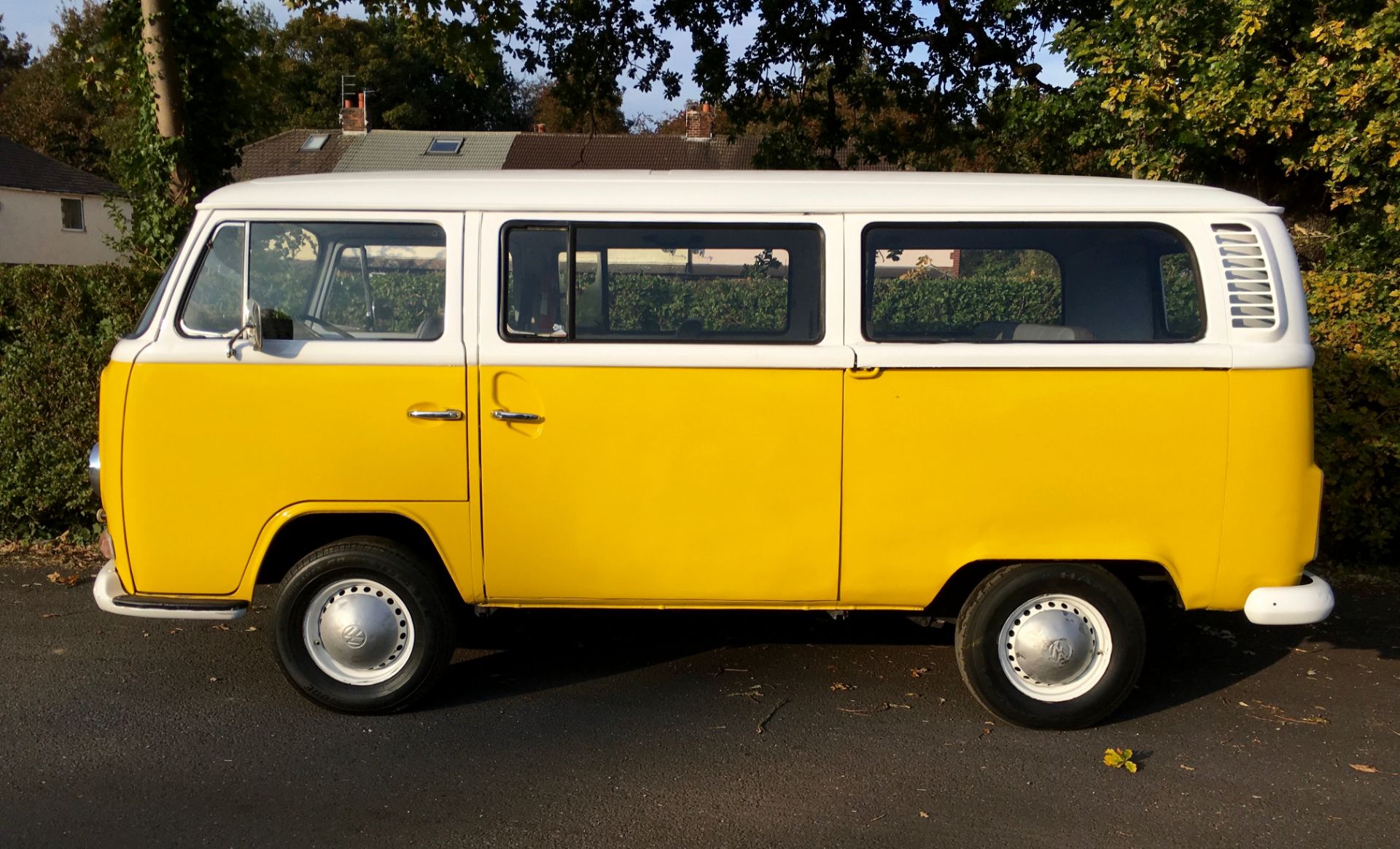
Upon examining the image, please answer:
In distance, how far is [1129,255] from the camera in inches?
184

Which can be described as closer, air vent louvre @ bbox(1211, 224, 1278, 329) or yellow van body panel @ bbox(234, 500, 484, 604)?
air vent louvre @ bbox(1211, 224, 1278, 329)

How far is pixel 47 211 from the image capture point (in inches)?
1476

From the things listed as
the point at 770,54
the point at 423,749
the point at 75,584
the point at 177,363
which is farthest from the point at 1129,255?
the point at 770,54

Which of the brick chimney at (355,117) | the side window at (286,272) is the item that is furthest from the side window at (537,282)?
the brick chimney at (355,117)

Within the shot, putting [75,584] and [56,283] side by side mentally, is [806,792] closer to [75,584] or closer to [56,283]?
[75,584]

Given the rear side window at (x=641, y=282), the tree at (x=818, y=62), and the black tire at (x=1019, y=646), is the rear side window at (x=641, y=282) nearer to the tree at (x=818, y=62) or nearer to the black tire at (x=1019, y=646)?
the black tire at (x=1019, y=646)

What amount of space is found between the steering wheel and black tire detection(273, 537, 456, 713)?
855mm

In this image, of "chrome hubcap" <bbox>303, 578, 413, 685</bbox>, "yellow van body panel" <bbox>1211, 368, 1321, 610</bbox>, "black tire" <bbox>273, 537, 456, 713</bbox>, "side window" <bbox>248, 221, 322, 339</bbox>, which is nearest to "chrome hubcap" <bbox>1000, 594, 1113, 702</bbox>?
"yellow van body panel" <bbox>1211, 368, 1321, 610</bbox>

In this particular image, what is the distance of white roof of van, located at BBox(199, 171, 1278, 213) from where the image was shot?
14.7 feet

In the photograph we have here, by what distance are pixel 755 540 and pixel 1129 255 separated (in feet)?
6.45

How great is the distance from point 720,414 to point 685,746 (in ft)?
4.41

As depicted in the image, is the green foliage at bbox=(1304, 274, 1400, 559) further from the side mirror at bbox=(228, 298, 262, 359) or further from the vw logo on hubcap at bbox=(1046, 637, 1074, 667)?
the side mirror at bbox=(228, 298, 262, 359)

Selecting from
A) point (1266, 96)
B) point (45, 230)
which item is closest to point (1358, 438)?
point (1266, 96)

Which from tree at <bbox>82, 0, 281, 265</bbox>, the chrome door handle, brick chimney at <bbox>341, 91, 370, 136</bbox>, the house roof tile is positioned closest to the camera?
the chrome door handle
